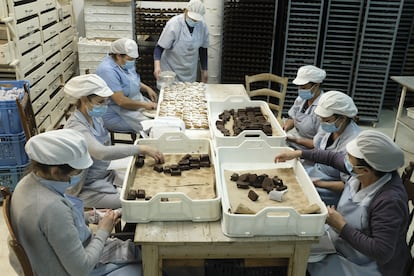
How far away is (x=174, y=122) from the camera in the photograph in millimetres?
2707

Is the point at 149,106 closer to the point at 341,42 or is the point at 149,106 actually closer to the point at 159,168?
the point at 159,168

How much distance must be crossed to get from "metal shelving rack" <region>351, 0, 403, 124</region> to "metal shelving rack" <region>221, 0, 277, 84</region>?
120 cm

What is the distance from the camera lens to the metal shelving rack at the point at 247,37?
489 centimetres

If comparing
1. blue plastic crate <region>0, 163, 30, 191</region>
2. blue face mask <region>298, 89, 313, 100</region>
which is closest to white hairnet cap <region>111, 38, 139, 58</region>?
blue plastic crate <region>0, 163, 30, 191</region>

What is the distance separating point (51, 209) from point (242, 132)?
4.35 feet

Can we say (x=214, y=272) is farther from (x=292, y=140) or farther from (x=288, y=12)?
(x=288, y=12)

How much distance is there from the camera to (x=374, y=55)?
5.02 meters

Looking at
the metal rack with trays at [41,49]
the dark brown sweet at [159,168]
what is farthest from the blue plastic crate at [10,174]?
the dark brown sweet at [159,168]

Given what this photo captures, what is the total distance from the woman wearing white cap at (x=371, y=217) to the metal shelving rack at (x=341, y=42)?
141 inches

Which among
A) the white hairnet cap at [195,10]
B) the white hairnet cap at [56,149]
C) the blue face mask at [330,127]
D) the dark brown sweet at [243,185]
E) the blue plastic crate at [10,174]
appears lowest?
the blue plastic crate at [10,174]

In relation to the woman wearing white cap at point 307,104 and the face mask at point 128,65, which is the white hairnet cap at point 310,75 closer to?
the woman wearing white cap at point 307,104

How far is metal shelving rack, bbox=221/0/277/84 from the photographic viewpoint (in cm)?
489

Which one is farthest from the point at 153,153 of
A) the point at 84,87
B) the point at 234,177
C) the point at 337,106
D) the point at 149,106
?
the point at 149,106

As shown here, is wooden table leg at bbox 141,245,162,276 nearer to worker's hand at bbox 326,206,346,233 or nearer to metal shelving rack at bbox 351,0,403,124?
worker's hand at bbox 326,206,346,233
